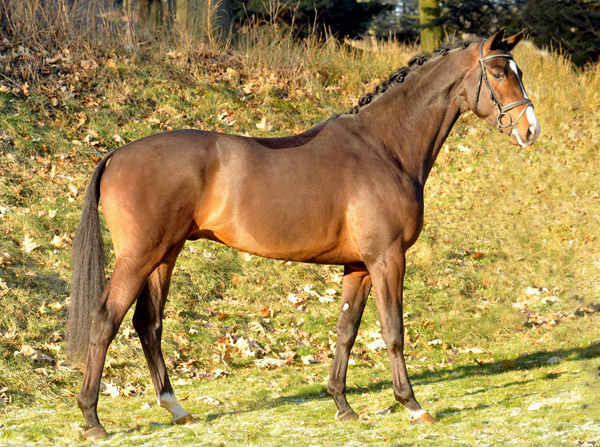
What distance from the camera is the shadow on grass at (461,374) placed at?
219 inches

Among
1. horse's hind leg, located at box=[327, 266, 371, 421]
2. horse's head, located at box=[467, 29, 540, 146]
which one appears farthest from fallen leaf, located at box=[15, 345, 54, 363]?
horse's head, located at box=[467, 29, 540, 146]

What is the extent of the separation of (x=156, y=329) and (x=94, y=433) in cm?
85

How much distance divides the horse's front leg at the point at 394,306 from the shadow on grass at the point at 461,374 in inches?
13.3

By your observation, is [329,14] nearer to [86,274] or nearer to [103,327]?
[86,274]

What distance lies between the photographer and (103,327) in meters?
4.55

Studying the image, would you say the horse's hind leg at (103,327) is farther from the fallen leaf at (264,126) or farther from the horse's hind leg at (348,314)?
the fallen leaf at (264,126)

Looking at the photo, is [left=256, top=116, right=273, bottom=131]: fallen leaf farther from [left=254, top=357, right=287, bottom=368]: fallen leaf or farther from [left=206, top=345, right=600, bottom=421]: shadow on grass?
[left=206, top=345, right=600, bottom=421]: shadow on grass

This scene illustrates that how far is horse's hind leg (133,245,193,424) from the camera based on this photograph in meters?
5.01

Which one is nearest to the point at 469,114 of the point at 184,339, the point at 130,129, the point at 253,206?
the point at 130,129

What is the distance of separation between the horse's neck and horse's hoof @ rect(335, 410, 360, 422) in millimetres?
1811

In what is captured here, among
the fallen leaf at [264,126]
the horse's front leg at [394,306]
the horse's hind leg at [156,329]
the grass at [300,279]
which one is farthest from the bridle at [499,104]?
the fallen leaf at [264,126]

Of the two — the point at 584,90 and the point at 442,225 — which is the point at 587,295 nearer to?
the point at 442,225

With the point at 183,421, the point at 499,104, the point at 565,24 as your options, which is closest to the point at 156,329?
the point at 183,421

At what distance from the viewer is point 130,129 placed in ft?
36.4
